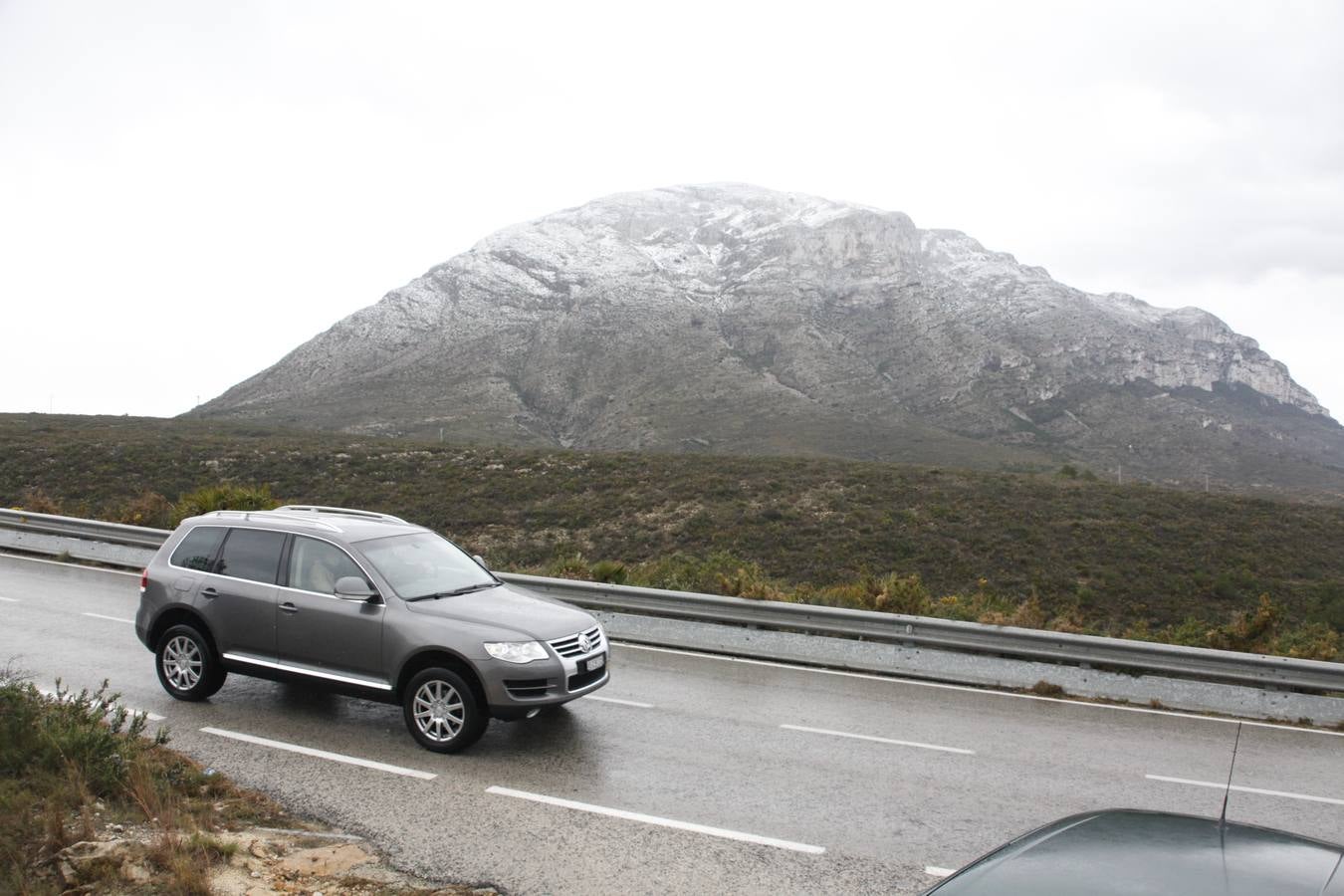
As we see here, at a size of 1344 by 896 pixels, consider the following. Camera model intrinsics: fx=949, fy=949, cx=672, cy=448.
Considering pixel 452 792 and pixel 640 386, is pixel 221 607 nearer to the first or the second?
pixel 452 792

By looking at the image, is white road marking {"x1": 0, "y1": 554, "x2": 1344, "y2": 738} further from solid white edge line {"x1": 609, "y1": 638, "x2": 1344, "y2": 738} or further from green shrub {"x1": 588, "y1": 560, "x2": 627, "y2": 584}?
green shrub {"x1": 588, "y1": 560, "x2": 627, "y2": 584}

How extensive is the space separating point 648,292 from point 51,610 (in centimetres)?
14883

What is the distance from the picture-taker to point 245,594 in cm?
832

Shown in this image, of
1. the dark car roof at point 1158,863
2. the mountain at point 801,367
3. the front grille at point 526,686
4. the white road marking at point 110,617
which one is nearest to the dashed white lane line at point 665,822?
the front grille at point 526,686

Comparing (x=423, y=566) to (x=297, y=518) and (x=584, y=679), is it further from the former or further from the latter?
(x=584, y=679)

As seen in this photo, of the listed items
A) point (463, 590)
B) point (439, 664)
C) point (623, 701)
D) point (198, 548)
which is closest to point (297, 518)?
point (198, 548)

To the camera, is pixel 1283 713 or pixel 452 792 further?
pixel 1283 713

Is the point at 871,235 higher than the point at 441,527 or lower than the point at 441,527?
higher

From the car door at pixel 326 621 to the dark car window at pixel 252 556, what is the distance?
203 millimetres

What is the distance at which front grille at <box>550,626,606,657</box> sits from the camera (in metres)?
7.59

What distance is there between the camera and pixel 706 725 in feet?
28.7

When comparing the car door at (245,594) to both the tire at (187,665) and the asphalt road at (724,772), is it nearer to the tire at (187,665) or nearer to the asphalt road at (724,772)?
the tire at (187,665)

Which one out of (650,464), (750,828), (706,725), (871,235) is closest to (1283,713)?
(706,725)

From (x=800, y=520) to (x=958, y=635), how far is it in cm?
1710
